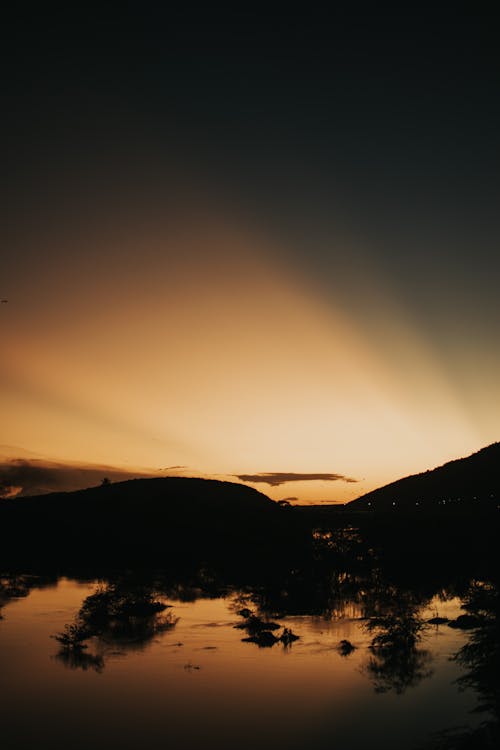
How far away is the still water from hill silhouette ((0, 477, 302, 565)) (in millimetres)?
37704

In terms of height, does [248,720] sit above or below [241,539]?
below

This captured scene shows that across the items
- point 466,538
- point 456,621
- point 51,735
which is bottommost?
point 51,735

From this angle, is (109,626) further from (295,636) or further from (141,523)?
(141,523)

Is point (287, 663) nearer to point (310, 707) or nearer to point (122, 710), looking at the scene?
point (310, 707)

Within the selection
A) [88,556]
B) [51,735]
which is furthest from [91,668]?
[88,556]

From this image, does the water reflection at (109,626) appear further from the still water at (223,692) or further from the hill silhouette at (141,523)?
the hill silhouette at (141,523)

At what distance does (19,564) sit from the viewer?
57.0m

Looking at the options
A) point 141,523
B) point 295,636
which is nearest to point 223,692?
point 295,636

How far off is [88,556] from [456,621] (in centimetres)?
4967

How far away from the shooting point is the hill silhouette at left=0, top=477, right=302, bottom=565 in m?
71.6

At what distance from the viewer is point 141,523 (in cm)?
10300

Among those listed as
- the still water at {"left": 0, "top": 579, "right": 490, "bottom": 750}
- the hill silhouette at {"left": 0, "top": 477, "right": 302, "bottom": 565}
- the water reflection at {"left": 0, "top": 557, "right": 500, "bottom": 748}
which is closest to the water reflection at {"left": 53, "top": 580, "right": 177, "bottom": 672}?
the water reflection at {"left": 0, "top": 557, "right": 500, "bottom": 748}

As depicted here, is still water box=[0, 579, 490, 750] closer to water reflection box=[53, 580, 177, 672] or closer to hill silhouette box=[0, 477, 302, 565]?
water reflection box=[53, 580, 177, 672]

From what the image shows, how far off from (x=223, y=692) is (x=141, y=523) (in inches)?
3417
